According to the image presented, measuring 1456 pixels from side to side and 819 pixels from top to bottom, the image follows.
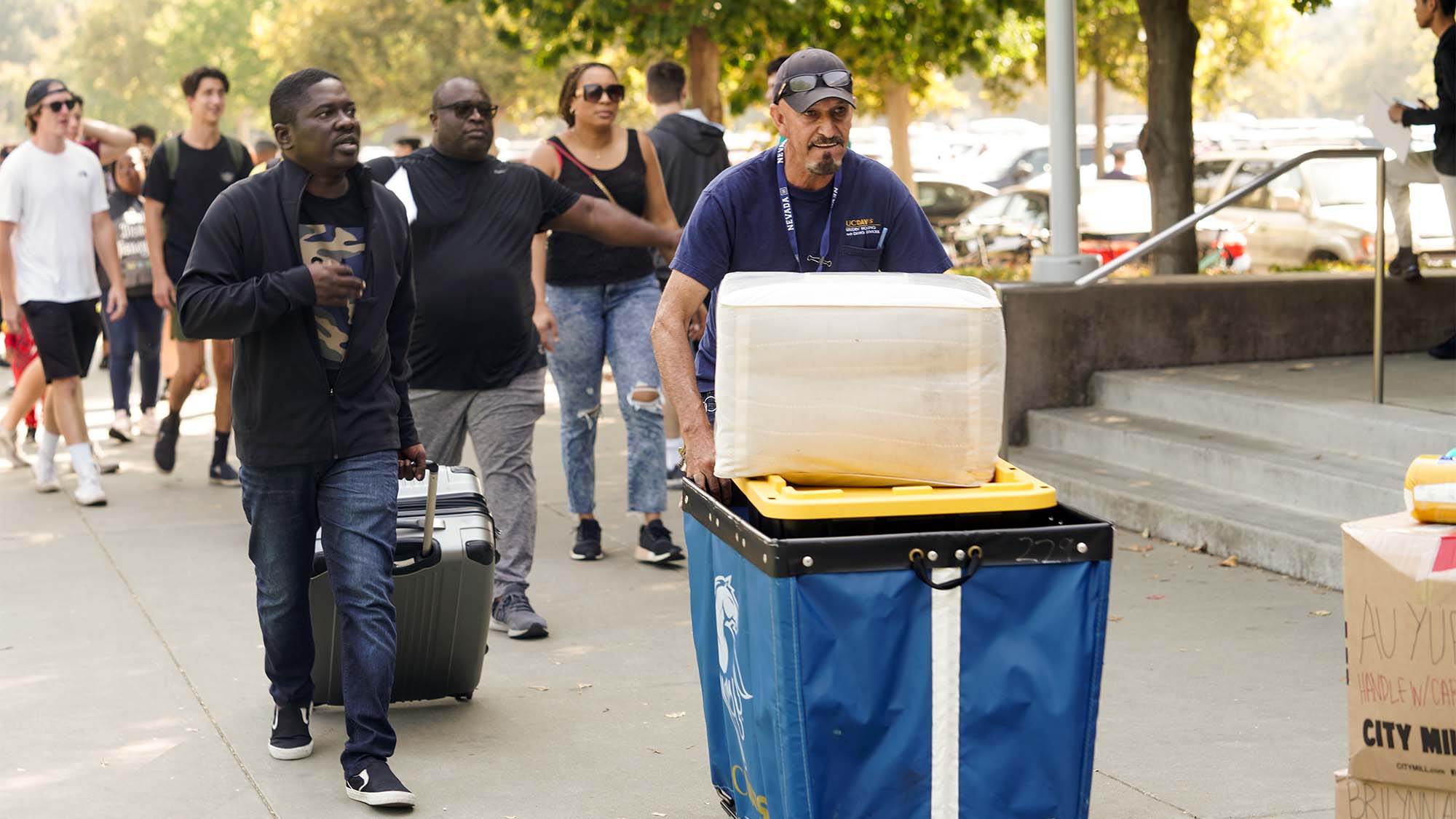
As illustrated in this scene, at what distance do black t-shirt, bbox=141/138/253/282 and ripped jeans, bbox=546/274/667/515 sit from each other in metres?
2.68

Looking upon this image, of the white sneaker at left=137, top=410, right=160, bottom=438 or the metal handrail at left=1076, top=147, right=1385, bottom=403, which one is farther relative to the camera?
the white sneaker at left=137, top=410, right=160, bottom=438

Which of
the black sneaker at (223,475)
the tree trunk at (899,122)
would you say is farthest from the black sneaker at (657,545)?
the tree trunk at (899,122)

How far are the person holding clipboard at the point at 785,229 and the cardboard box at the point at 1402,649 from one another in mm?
1409

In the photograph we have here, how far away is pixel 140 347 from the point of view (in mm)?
11555

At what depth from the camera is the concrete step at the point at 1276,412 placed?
7.34m

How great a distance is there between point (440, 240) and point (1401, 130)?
5.24m

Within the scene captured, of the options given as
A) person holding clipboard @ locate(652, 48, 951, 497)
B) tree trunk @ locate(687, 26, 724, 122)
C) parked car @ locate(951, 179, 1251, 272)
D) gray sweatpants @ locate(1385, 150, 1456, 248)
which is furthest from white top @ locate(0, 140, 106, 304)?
parked car @ locate(951, 179, 1251, 272)

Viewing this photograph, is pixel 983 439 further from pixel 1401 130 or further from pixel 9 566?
pixel 1401 130

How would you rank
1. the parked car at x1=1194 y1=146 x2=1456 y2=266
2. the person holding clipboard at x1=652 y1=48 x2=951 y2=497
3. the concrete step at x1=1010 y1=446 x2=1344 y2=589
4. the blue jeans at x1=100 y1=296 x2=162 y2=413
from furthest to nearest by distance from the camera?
1. the parked car at x1=1194 y1=146 x2=1456 y2=266
2. the blue jeans at x1=100 y1=296 x2=162 y2=413
3. the concrete step at x1=1010 y1=446 x2=1344 y2=589
4. the person holding clipboard at x1=652 y1=48 x2=951 y2=497

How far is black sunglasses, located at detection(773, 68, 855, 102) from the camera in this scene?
4109 millimetres

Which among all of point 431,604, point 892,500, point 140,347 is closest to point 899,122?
point 140,347

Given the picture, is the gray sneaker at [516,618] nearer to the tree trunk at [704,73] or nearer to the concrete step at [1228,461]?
the concrete step at [1228,461]

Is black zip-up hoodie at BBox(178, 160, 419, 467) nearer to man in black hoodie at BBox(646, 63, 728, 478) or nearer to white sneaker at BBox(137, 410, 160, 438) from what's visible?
man in black hoodie at BBox(646, 63, 728, 478)

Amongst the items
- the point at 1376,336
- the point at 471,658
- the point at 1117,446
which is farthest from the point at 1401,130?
the point at 471,658
